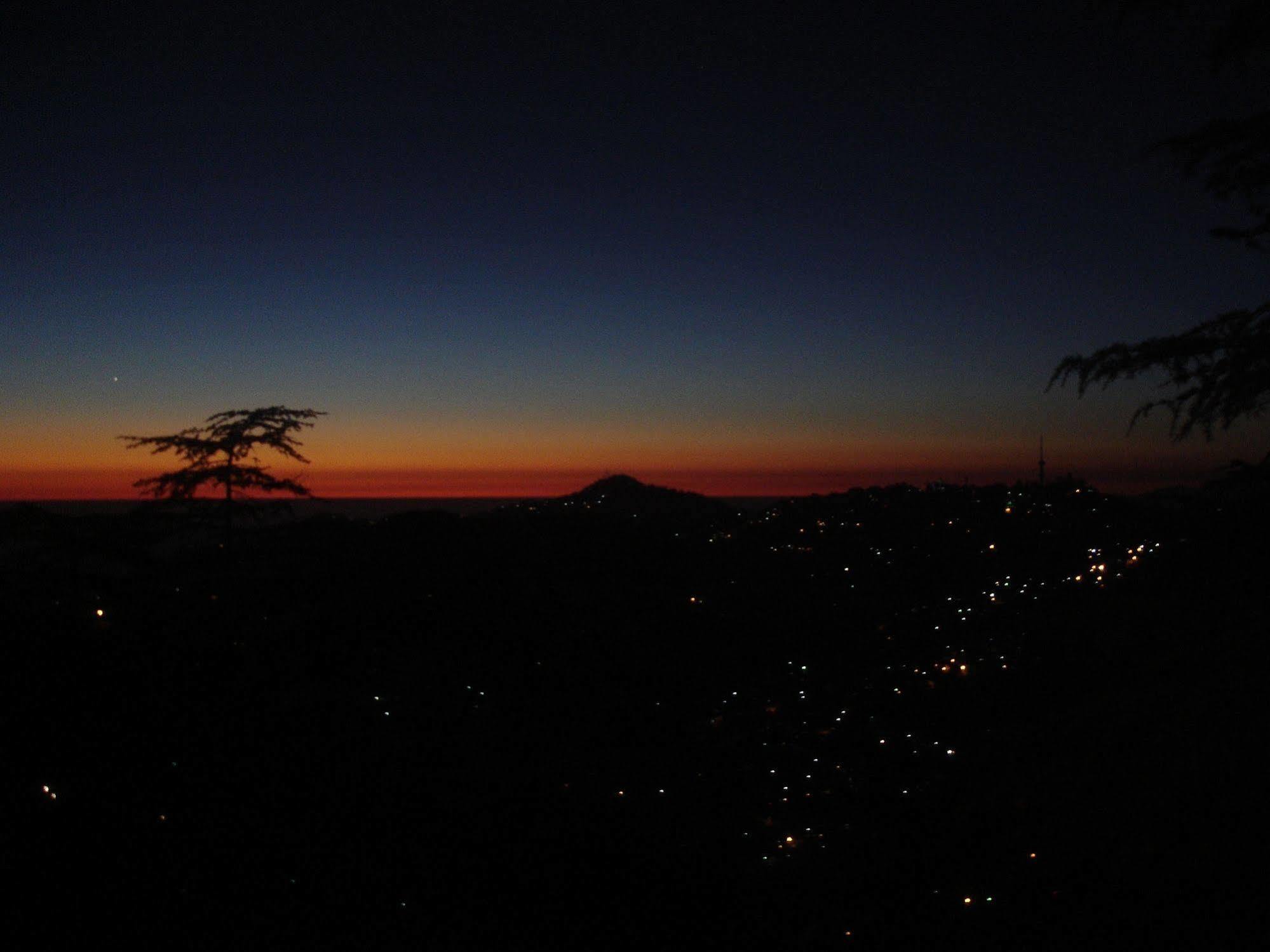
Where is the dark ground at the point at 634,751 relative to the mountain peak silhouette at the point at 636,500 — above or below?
below

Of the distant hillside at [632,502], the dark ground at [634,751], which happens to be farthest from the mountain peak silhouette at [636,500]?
the dark ground at [634,751]

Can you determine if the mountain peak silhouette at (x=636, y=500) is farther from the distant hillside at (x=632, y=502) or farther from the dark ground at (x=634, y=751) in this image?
the dark ground at (x=634, y=751)

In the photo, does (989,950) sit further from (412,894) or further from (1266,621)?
(1266,621)

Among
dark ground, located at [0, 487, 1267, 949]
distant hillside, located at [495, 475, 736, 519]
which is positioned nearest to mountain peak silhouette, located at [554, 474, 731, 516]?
distant hillside, located at [495, 475, 736, 519]

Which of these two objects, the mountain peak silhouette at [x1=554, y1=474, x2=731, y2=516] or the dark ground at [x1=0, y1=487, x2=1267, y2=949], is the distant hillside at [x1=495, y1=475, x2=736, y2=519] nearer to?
the mountain peak silhouette at [x1=554, y1=474, x2=731, y2=516]

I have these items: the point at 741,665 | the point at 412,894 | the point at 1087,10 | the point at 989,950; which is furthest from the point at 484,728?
→ the point at 1087,10

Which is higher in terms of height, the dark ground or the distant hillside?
the distant hillside

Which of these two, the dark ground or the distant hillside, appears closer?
the dark ground

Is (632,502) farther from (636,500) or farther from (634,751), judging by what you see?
(634,751)

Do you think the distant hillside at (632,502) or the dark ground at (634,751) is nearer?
the dark ground at (634,751)

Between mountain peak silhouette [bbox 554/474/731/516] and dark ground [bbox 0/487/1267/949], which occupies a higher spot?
mountain peak silhouette [bbox 554/474/731/516]
